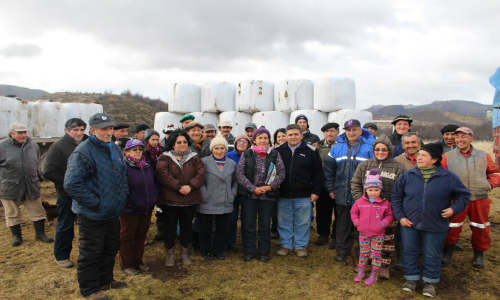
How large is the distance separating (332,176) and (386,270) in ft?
4.33

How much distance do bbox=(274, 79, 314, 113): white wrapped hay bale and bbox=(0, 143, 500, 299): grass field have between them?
356 cm

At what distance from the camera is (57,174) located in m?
4.22

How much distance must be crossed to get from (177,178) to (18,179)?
2.66 metres

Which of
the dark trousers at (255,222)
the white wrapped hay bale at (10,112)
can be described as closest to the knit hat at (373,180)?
the dark trousers at (255,222)

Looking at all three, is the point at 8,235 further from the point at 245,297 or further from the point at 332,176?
the point at 332,176

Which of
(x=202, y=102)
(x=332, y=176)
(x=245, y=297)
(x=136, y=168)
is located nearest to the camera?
(x=245, y=297)

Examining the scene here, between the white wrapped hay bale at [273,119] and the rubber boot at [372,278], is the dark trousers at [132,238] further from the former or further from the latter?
the white wrapped hay bale at [273,119]

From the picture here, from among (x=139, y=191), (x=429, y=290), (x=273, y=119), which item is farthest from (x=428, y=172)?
(x=273, y=119)

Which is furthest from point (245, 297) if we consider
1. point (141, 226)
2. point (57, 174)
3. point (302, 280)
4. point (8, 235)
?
point (8, 235)

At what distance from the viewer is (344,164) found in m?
4.47

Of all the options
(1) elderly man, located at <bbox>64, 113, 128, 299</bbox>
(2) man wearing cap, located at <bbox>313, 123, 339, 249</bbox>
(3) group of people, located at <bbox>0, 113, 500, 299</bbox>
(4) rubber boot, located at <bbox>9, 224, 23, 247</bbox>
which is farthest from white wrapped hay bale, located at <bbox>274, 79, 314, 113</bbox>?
(4) rubber boot, located at <bbox>9, 224, 23, 247</bbox>

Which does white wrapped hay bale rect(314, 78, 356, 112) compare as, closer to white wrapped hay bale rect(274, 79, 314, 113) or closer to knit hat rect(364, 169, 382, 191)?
white wrapped hay bale rect(274, 79, 314, 113)

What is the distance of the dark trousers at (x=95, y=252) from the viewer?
133 inches

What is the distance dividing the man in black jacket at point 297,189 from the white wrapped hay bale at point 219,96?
362cm
